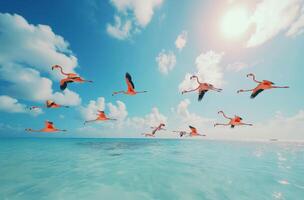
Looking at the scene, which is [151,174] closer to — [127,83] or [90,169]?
[90,169]

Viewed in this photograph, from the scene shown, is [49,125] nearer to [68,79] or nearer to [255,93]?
[68,79]

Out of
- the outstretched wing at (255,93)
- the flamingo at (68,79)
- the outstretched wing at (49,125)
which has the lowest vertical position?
the outstretched wing at (49,125)

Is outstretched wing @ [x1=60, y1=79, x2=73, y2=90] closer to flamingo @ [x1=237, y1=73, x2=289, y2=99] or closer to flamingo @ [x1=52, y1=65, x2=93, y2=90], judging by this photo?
flamingo @ [x1=52, y1=65, x2=93, y2=90]

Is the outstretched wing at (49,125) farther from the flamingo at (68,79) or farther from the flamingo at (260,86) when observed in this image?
the flamingo at (260,86)

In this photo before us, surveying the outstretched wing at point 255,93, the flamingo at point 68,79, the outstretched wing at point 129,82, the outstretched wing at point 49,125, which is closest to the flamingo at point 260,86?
the outstretched wing at point 255,93

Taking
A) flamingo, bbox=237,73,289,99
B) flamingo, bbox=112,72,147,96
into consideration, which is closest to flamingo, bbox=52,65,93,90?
flamingo, bbox=112,72,147,96

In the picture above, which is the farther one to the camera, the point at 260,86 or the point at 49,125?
the point at 49,125

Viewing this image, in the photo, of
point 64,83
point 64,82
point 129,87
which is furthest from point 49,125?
point 129,87

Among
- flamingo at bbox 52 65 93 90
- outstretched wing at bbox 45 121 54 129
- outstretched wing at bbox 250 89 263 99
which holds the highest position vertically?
flamingo at bbox 52 65 93 90

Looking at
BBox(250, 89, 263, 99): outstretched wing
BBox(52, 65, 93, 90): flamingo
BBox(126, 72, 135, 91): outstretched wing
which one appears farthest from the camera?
BBox(126, 72, 135, 91): outstretched wing

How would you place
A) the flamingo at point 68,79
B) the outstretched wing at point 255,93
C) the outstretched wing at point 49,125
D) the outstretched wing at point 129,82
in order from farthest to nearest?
the outstretched wing at point 49,125, the outstretched wing at point 129,82, the outstretched wing at point 255,93, the flamingo at point 68,79

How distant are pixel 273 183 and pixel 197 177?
652 cm

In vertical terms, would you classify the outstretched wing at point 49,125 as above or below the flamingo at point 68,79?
below

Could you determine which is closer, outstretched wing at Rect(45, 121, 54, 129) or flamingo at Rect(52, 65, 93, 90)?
flamingo at Rect(52, 65, 93, 90)
